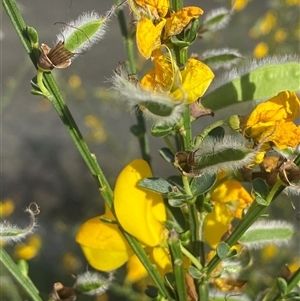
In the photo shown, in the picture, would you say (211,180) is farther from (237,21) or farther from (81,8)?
(81,8)

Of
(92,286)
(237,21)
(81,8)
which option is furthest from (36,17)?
(92,286)

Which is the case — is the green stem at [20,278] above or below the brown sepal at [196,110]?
below

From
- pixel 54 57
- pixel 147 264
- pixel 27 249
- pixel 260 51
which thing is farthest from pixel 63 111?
pixel 260 51

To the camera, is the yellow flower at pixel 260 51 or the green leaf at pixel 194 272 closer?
the green leaf at pixel 194 272

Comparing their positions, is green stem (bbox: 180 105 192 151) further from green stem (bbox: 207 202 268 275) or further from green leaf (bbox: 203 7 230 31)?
green leaf (bbox: 203 7 230 31)

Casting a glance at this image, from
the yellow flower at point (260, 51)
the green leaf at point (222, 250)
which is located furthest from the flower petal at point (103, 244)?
the yellow flower at point (260, 51)

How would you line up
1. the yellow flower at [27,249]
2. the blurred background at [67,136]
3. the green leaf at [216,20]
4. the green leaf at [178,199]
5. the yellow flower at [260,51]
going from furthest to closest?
the blurred background at [67,136] < the yellow flower at [260,51] < the yellow flower at [27,249] < the green leaf at [216,20] < the green leaf at [178,199]

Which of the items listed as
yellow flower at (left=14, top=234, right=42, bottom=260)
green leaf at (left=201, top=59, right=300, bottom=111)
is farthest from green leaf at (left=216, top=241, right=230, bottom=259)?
yellow flower at (left=14, top=234, right=42, bottom=260)

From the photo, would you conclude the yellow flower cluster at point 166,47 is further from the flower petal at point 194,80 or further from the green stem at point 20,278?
the green stem at point 20,278
